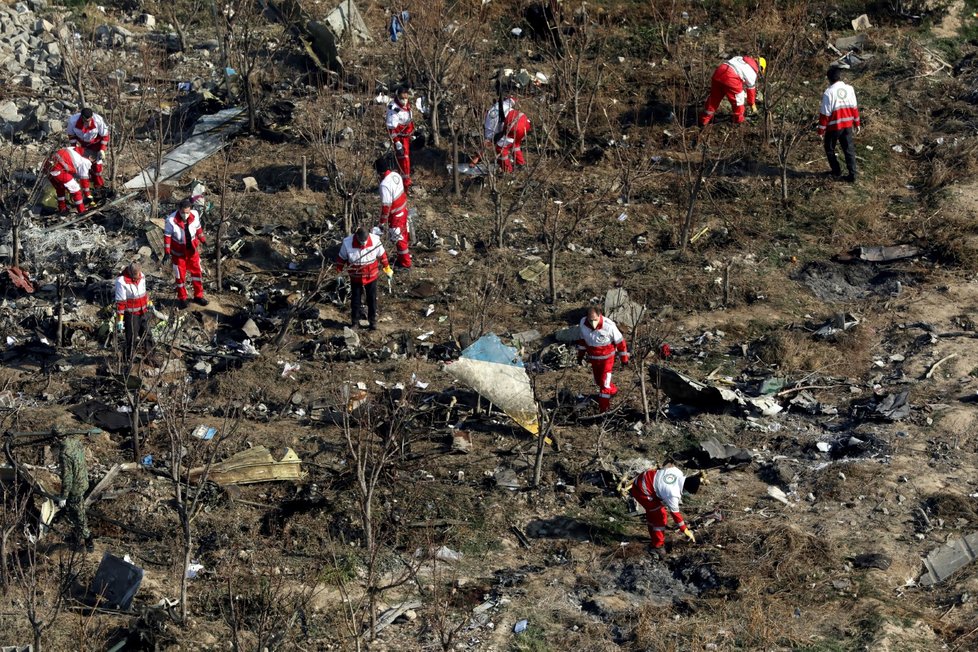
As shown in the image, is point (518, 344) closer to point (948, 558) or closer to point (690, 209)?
point (690, 209)

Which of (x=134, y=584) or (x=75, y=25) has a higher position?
(x=75, y=25)

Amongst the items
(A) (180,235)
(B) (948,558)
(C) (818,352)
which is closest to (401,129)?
Answer: (A) (180,235)

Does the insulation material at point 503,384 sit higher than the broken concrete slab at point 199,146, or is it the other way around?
the broken concrete slab at point 199,146

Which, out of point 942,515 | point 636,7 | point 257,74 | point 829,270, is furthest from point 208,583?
point 636,7

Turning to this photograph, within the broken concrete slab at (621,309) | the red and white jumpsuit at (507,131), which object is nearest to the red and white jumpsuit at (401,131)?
the red and white jumpsuit at (507,131)

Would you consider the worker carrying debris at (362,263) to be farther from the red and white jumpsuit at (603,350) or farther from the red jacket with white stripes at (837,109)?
the red jacket with white stripes at (837,109)

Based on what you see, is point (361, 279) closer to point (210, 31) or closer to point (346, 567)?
point (346, 567)
